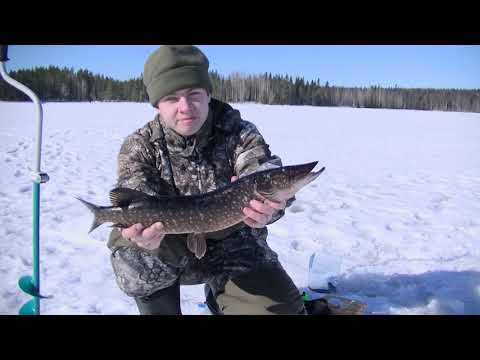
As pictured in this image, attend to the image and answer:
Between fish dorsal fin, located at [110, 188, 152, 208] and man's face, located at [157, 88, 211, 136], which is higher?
man's face, located at [157, 88, 211, 136]

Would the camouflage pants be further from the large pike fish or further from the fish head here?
the fish head

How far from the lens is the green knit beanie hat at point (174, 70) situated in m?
2.68

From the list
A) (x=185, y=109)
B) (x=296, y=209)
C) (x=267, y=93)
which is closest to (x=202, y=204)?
(x=185, y=109)

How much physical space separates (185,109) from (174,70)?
0.85ft

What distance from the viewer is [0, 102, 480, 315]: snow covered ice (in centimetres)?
346

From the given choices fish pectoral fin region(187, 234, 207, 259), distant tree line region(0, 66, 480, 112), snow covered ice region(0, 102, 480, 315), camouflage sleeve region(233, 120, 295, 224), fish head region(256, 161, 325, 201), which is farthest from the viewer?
distant tree line region(0, 66, 480, 112)

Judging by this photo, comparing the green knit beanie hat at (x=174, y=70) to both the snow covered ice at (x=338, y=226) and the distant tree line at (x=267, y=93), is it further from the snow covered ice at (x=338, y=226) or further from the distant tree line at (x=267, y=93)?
the distant tree line at (x=267, y=93)

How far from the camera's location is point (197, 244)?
2725 mm

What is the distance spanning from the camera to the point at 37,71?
17.2 metres

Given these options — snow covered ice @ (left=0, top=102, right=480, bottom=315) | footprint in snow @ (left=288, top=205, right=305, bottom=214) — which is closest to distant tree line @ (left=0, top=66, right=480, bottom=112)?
snow covered ice @ (left=0, top=102, right=480, bottom=315)

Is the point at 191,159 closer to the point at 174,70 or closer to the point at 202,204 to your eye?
the point at 202,204

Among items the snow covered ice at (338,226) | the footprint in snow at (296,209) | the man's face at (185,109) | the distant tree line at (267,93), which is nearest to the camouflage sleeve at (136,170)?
the man's face at (185,109)

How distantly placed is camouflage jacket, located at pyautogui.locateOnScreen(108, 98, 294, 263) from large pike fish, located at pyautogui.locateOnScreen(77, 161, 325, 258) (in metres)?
0.19
